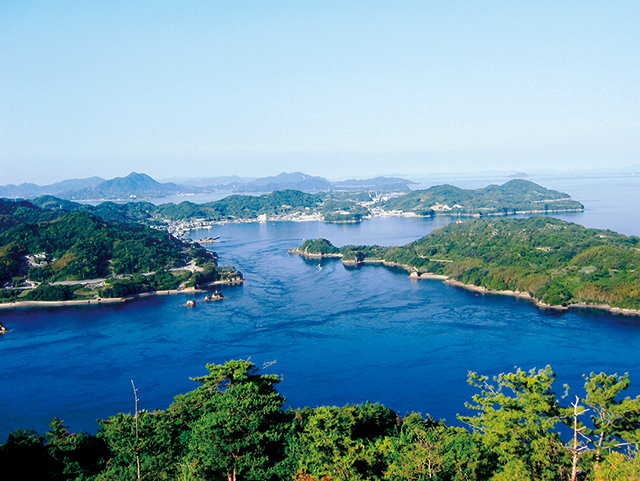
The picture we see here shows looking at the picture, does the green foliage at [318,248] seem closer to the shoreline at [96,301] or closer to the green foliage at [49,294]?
the shoreline at [96,301]

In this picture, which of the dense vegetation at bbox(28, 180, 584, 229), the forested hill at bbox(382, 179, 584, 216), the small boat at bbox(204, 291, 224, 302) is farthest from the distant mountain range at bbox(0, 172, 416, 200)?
the small boat at bbox(204, 291, 224, 302)

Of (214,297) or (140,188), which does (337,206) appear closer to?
(214,297)

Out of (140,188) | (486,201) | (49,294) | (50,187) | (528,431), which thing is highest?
(50,187)

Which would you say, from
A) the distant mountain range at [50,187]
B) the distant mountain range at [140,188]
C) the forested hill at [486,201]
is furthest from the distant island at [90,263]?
the distant mountain range at [50,187]

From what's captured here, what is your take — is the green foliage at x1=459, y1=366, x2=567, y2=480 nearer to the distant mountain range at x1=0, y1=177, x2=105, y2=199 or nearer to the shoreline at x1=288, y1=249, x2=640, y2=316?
the shoreline at x1=288, y1=249, x2=640, y2=316

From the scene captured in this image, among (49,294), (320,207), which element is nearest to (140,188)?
(320,207)

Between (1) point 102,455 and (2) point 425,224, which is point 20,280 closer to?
(1) point 102,455
